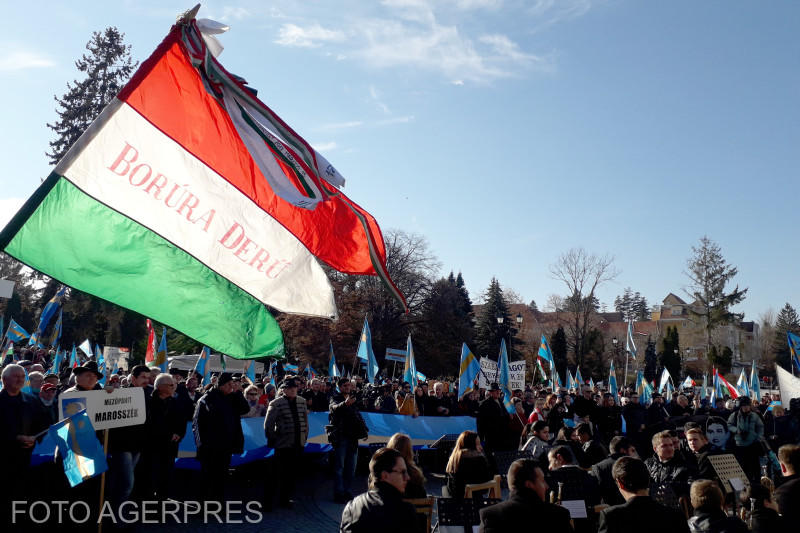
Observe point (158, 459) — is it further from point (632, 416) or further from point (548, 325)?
point (548, 325)

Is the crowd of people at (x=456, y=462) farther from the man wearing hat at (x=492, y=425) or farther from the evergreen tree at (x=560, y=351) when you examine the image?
the evergreen tree at (x=560, y=351)

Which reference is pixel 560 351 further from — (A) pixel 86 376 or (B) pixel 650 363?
(A) pixel 86 376

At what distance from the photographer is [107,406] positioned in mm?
5766

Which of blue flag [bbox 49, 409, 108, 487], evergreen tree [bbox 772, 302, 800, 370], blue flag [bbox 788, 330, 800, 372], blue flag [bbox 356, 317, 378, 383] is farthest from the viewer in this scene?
evergreen tree [bbox 772, 302, 800, 370]

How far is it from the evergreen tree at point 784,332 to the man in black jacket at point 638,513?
3032 inches

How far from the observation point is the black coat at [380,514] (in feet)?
12.4

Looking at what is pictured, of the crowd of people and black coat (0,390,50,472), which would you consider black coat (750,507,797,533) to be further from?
black coat (0,390,50,472)

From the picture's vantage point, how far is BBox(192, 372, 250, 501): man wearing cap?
26.8 ft

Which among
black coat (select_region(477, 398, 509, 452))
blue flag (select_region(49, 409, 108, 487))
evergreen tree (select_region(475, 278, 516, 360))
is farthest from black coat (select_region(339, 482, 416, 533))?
evergreen tree (select_region(475, 278, 516, 360))

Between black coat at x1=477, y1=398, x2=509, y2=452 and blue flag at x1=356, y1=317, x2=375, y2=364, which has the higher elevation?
blue flag at x1=356, y1=317, x2=375, y2=364

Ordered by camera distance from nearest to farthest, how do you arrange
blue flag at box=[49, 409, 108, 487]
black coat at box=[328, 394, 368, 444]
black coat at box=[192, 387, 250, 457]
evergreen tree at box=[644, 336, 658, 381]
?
blue flag at box=[49, 409, 108, 487] < black coat at box=[192, 387, 250, 457] < black coat at box=[328, 394, 368, 444] < evergreen tree at box=[644, 336, 658, 381]

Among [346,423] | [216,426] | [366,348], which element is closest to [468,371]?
[366,348]

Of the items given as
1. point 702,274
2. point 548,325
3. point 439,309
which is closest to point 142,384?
point 439,309

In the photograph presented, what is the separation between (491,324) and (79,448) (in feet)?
187
